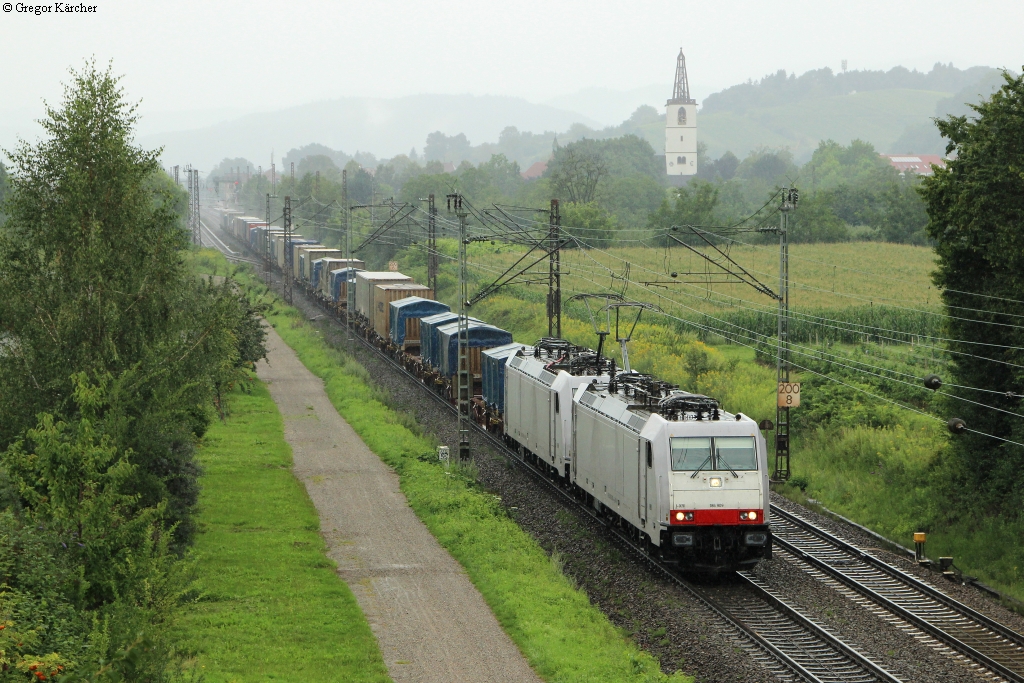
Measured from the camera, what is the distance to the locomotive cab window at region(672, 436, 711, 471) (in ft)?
70.6

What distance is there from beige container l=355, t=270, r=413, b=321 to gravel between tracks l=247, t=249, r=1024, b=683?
31.1m

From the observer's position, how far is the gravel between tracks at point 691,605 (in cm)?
1817

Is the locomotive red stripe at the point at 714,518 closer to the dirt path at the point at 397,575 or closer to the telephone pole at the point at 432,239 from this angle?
the dirt path at the point at 397,575

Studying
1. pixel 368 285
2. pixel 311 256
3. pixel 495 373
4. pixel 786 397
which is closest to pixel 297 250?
pixel 311 256

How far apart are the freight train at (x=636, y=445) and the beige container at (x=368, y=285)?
19.7 metres

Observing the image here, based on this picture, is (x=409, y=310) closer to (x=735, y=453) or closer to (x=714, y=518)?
(x=735, y=453)

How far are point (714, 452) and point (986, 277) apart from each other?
11.2 meters

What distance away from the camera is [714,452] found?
71.1 ft

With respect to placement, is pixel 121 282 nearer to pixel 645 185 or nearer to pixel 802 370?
pixel 802 370

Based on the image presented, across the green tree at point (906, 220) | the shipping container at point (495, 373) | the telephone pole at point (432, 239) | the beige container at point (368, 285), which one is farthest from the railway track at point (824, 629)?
the green tree at point (906, 220)

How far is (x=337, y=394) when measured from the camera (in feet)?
162

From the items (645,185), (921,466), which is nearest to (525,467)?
(921,466)

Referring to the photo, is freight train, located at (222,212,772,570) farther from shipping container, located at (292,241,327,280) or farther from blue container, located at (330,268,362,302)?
shipping container, located at (292,241,327,280)

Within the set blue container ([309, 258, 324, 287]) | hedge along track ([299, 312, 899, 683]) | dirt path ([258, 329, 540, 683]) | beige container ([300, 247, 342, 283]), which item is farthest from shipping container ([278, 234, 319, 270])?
hedge along track ([299, 312, 899, 683])
